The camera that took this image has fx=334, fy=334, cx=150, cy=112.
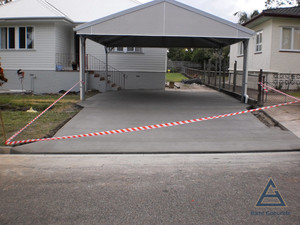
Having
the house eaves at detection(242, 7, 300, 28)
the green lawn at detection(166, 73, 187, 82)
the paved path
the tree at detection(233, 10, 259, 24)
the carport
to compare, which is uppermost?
the tree at detection(233, 10, 259, 24)

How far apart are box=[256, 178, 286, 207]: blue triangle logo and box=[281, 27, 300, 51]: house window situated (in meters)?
16.2

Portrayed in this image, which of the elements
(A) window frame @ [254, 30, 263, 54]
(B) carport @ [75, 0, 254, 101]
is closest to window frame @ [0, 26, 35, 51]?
(B) carport @ [75, 0, 254, 101]

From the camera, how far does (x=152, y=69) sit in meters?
23.0

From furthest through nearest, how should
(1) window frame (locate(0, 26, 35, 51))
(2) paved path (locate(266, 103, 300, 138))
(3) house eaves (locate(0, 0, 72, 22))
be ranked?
(1) window frame (locate(0, 26, 35, 51)) < (3) house eaves (locate(0, 0, 72, 22)) < (2) paved path (locate(266, 103, 300, 138))

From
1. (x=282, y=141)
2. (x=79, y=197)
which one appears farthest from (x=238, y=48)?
(x=79, y=197)

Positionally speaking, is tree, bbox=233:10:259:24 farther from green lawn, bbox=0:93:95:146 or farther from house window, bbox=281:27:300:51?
green lawn, bbox=0:93:95:146

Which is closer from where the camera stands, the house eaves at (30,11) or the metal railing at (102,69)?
the house eaves at (30,11)

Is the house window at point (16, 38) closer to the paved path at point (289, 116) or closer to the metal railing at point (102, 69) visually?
the metal railing at point (102, 69)

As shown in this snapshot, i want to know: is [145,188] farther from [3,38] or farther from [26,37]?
[3,38]

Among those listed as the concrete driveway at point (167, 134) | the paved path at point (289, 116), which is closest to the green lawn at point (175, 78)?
the concrete driveway at point (167, 134)

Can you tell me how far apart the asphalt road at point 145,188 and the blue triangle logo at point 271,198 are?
6 cm

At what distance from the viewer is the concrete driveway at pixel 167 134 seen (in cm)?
798

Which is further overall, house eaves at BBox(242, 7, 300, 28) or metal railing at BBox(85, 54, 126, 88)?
metal railing at BBox(85, 54, 126, 88)

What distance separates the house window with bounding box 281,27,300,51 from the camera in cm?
1944
